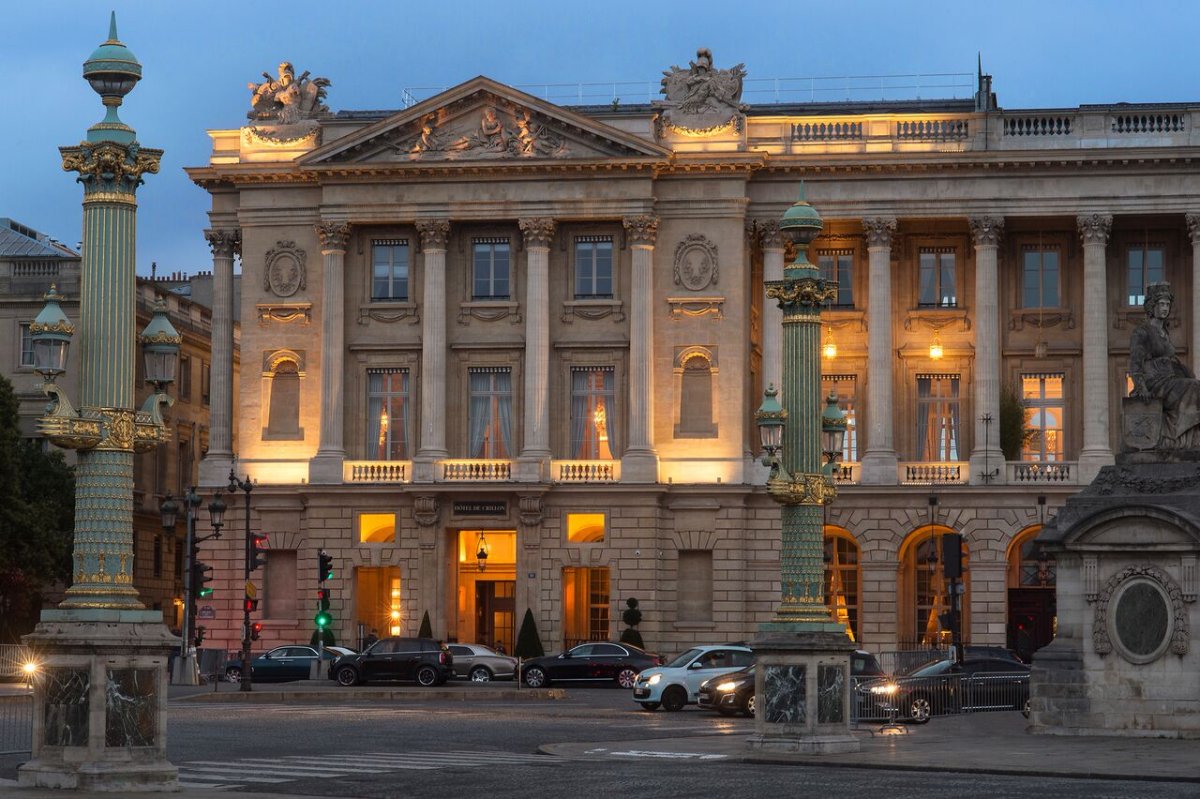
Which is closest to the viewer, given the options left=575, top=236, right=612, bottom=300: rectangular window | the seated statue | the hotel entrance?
the seated statue

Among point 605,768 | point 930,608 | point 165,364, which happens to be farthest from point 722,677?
point 930,608

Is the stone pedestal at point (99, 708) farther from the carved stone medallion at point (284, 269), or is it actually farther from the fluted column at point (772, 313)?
the carved stone medallion at point (284, 269)

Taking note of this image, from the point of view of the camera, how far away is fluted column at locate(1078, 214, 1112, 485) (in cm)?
7625

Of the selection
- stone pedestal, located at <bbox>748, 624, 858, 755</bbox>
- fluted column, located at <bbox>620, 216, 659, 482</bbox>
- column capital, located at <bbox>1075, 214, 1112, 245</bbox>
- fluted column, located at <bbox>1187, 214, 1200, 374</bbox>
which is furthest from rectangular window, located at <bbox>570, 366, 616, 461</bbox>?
stone pedestal, located at <bbox>748, 624, 858, 755</bbox>

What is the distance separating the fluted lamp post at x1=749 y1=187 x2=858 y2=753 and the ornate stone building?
4047 centimetres

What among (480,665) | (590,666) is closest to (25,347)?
(480,665)

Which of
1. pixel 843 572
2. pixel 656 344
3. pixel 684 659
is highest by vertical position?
pixel 656 344

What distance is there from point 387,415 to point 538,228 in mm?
8654

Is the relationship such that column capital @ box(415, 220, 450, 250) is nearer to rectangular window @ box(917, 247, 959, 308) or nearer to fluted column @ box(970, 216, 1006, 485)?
rectangular window @ box(917, 247, 959, 308)

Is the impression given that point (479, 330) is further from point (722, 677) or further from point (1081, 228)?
point (722, 677)

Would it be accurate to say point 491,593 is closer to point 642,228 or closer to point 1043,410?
point 642,228

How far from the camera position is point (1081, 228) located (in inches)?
3034

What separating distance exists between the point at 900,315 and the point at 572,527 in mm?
14083

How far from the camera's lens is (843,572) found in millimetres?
78938
